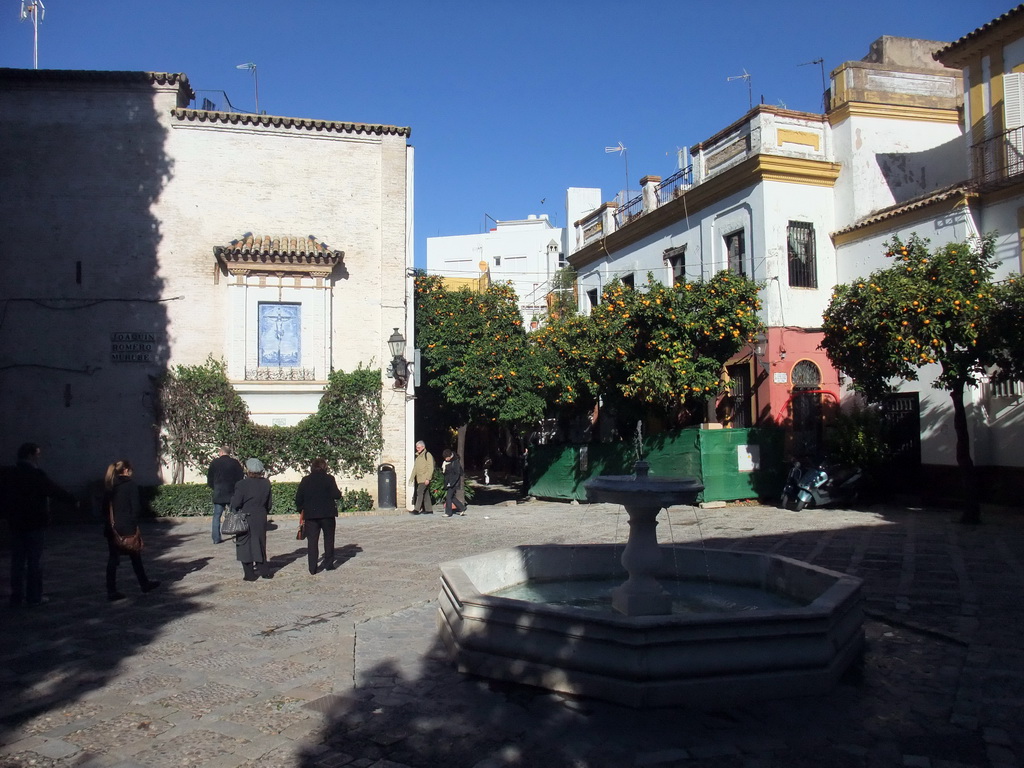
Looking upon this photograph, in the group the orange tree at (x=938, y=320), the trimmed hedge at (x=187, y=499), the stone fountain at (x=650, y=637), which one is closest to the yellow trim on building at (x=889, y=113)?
the orange tree at (x=938, y=320)

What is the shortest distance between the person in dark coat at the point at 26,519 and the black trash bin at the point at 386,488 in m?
10.0

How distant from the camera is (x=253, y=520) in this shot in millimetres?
9375

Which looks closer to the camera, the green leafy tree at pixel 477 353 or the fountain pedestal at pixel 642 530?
the fountain pedestal at pixel 642 530

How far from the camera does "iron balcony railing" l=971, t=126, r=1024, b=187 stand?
15.0m

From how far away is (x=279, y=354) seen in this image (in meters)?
18.1

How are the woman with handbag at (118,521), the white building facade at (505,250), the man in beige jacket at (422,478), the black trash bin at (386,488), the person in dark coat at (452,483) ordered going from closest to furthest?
1. the woman with handbag at (118,521)
2. the person in dark coat at (452,483)
3. the man in beige jacket at (422,478)
4. the black trash bin at (386,488)
5. the white building facade at (505,250)

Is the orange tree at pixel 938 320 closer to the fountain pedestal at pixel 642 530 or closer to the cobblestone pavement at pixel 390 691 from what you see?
the cobblestone pavement at pixel 390 691

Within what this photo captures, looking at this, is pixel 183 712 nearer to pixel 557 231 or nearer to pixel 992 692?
pixel 992 692

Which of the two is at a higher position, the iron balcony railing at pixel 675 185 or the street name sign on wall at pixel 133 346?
the iron balcony railing at pixel 675 185

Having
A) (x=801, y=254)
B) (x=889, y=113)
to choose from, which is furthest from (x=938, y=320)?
(x=889, y=113)

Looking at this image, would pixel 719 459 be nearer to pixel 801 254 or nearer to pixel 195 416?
pixel 801 254

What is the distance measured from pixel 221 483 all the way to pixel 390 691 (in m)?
8.66

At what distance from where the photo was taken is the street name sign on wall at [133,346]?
691 inches

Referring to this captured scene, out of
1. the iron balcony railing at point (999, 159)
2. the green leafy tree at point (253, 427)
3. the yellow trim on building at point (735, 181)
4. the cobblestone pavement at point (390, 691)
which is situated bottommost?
the cobblestone pavement at point (390, 691)
